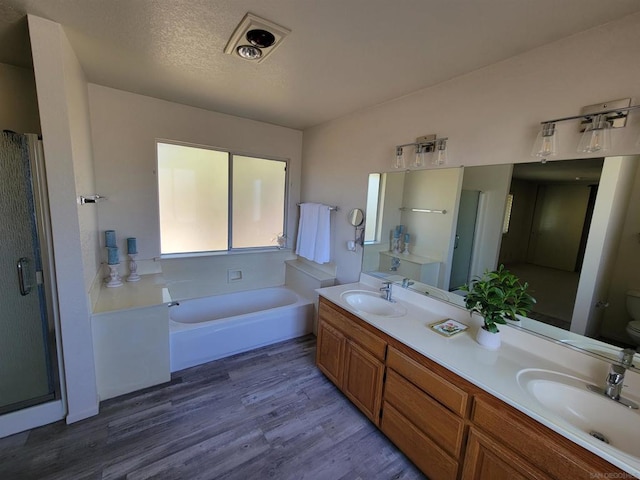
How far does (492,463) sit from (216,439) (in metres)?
1.58

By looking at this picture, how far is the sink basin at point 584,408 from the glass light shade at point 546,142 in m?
1.13

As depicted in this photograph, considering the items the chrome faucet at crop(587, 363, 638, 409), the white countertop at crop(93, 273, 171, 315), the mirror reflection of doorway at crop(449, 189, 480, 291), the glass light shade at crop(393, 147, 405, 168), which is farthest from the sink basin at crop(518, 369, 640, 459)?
the white countertop at crop(93, 273, 171, 315)

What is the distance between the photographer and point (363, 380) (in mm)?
1889

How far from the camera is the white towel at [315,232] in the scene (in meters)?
3.01

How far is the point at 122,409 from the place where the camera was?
1.93 meters

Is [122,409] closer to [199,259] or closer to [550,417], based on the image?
[199,259]

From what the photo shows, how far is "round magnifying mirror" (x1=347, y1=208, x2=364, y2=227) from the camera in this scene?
263 cm

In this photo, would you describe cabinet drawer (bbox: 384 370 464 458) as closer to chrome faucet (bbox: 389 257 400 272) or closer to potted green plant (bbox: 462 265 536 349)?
potted green plant (bbox: 462 265 536 349)

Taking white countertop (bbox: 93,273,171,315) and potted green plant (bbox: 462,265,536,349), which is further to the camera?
white countertop (bbox: 93,273,171,315)

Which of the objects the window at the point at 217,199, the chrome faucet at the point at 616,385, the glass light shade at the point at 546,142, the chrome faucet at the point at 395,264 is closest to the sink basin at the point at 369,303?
the chrome faucet at the point at 395,264

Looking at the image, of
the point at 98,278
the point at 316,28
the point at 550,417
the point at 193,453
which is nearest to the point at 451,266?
the point at 550,417

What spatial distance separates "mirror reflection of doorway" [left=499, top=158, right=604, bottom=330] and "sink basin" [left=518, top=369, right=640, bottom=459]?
1.04 feet

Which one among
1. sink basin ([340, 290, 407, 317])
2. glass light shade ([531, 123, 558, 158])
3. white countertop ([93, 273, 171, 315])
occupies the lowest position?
white countertop ([93, 273, 171, 315])

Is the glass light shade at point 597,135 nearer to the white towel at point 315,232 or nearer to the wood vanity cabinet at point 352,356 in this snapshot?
the wood vanity cabinet at point 352,356
